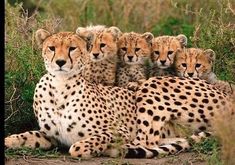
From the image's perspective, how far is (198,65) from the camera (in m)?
7.22

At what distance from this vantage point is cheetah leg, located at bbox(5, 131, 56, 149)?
6.47m

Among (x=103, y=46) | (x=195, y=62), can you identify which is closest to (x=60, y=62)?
(x=103, y=46)

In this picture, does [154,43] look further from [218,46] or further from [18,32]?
[18,32]

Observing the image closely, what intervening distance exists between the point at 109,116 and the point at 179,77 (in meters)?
0.73

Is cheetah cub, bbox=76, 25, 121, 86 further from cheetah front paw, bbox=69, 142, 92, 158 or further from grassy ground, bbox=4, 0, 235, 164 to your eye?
cheetah front paw, bbox=69, 142, 92, 158

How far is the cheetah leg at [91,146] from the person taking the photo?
244 inches

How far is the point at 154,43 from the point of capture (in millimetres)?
7395

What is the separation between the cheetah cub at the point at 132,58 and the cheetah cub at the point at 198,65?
266mm

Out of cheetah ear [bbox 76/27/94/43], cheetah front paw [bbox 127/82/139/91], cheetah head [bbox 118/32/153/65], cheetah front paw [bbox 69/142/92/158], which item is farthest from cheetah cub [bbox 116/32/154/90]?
cheetah front paw [bbox 69/142/92/158]

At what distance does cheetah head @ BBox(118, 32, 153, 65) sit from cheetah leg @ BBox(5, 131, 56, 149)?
110 centimetres

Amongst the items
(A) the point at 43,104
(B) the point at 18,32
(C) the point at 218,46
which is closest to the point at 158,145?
(A) the point at 43,104

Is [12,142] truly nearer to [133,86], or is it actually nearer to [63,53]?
[63,53]

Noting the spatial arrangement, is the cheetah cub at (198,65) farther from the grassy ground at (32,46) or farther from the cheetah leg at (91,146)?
the cheetah leg at (91,146)

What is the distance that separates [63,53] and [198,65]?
1352 millimetres
